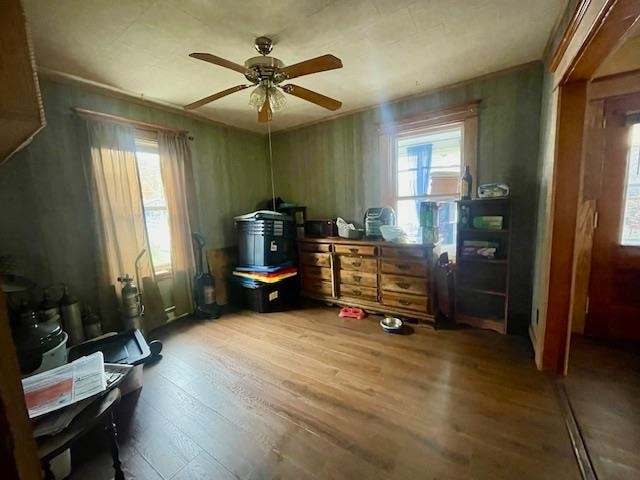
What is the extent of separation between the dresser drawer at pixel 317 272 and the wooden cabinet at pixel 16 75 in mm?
2913

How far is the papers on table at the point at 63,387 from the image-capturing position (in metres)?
1.01

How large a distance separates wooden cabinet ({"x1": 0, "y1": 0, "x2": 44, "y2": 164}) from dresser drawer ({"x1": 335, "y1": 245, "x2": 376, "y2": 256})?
2665 millimetres

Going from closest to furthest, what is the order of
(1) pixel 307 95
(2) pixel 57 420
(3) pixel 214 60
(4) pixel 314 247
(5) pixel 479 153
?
(2) pixel 57 420, (3) pixel 214 60, (1) pixel 307 95, (5) pixel 479 153, (4) pixel 314 247

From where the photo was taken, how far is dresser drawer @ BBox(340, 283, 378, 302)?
2.96 metres

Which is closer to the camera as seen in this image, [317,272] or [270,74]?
[270,74]

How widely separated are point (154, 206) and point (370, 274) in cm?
243

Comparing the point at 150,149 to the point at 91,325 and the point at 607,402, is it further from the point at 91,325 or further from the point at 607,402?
the point at 607,402

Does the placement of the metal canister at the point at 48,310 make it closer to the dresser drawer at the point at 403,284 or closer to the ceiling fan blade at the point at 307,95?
the ceiling fan blade at the point at 307,95

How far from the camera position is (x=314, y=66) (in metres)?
1.63

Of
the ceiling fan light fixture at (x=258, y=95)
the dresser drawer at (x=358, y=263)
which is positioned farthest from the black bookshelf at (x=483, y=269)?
the ceiling fan light fixture at (x=258, y=95)

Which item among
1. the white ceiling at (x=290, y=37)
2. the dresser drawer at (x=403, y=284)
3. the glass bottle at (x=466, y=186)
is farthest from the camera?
the dresser drawer at (x=403, y=284)

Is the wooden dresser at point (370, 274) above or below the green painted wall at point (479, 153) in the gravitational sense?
below

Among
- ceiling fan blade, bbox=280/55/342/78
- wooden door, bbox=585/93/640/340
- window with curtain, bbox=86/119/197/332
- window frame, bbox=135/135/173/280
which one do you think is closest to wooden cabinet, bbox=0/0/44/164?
ceiling fan blade, bbox=280/55/342/78

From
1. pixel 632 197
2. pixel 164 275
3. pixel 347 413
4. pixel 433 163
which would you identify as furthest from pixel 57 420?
pixel 632 197
